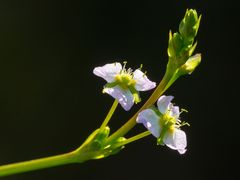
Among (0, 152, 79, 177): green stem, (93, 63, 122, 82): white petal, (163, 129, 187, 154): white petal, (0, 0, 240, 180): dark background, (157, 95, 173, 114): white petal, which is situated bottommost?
(163, 129, 187, 154): white petal

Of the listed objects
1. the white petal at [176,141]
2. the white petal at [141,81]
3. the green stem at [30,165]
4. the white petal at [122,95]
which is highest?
the white petal at [141,81]

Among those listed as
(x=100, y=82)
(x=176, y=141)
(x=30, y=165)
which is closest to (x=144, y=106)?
(x=176, y=141)

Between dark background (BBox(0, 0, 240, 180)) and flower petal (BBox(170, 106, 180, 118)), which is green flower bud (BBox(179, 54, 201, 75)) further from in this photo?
dark background (BBox(0, 0, 240, 180))

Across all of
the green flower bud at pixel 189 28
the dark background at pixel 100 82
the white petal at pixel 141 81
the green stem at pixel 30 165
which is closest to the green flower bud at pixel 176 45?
the green flower bud at pixel 189 28

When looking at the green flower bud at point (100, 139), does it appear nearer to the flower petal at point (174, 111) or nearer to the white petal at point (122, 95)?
the white petal at point (122, 95)

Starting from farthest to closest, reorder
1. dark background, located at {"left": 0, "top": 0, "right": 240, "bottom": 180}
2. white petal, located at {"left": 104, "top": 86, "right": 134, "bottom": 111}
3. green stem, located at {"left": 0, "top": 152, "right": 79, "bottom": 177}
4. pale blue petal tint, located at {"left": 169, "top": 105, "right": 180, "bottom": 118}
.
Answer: dark background, located at {"left": 0, "top": 0, "right": 240, "bottom": 180}
pale blue petal tint, located at {"left": 169, "top": 105, "right": 180, "bottom": 118}
white petal, located at {"left": 104, "top": 86, "right": 134, "bottom": 111}
green stem, located at {"left": 0, "top": 152, "right": 79, "bottom": 177}

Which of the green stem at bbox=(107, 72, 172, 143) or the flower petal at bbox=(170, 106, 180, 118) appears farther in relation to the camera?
the flower petal at bbox=(170, 106, 180, 118)

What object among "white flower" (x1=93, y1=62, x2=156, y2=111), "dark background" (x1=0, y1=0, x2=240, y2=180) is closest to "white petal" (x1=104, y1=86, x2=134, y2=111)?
"white flower" (x1=93, y1=62, x2=156, y2=111)
